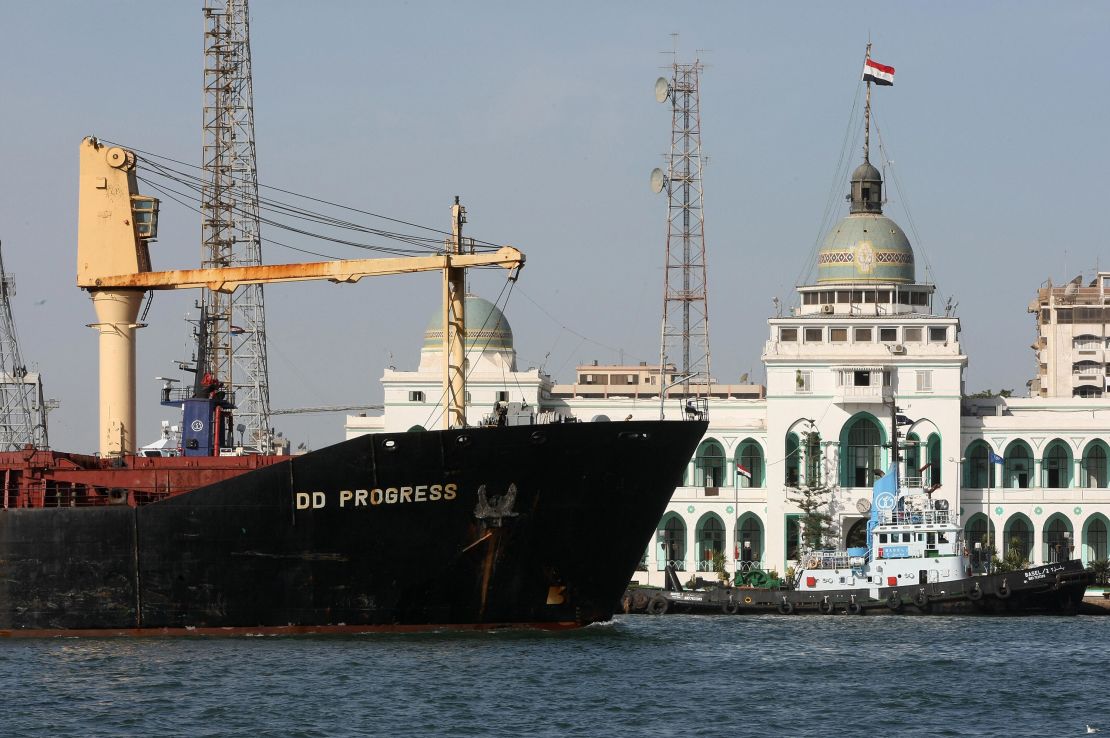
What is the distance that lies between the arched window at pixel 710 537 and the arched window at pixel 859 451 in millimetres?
6561

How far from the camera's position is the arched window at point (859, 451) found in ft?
307

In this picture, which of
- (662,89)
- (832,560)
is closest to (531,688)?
(832,560)

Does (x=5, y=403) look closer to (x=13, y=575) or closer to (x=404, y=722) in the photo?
(x=13, y=575)

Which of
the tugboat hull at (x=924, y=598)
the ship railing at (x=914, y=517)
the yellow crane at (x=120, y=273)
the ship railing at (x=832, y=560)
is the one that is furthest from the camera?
the ship railing at (x=832, y=560)

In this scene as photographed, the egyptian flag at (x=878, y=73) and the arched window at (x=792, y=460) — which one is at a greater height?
the egyptian flag at (x=878, y=73)

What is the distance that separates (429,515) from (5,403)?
5651cm

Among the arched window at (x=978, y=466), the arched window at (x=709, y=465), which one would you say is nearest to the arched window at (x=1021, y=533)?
the arched window at (x=978, y=466)

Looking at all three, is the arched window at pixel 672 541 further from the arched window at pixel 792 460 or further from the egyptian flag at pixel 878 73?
the egyptian flag at pixel 878 73

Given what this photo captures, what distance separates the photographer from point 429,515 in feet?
150

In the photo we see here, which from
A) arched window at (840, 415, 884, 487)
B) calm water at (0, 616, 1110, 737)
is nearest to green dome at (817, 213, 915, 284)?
arched window at (840, 415, 884, 487)

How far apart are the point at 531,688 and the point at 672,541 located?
183ft

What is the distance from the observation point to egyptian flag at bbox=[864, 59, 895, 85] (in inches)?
3684

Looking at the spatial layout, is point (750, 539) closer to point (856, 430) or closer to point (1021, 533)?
point (856, 430)

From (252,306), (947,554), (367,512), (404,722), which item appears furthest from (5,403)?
(404,722)
